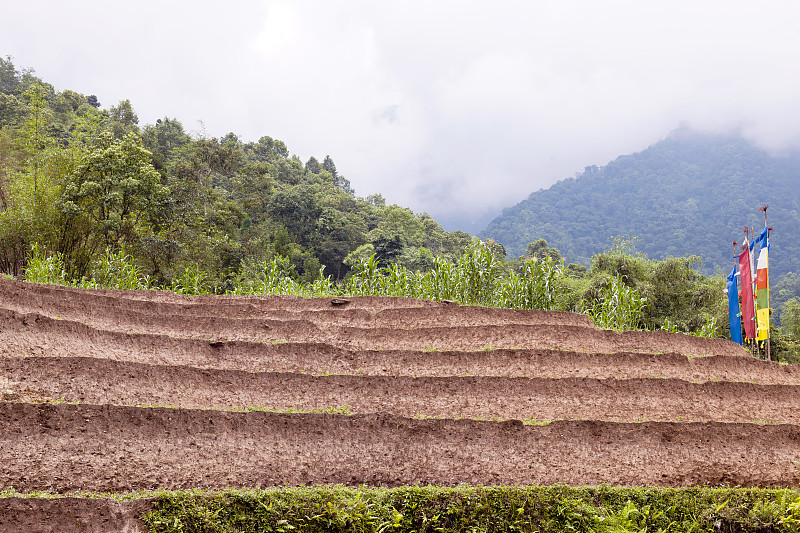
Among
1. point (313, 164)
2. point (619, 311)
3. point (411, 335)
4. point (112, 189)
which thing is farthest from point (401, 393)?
point (313, 164)

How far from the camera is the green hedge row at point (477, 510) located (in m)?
3.74

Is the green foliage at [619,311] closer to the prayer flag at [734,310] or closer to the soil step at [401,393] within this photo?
the prayer flag at [734,310]

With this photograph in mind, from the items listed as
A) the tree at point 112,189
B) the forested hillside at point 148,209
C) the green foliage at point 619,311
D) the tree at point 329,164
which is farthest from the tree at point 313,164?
the green foliage at point 619,311

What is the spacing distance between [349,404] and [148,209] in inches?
503

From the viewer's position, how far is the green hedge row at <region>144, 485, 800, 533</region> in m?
3.74

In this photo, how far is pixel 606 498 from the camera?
14.2 ft

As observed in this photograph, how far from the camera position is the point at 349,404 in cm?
575

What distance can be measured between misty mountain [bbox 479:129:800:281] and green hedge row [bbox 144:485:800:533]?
51.8 meters

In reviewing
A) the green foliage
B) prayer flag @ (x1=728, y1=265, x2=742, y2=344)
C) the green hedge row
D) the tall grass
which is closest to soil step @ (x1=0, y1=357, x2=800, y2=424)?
the green hedge row

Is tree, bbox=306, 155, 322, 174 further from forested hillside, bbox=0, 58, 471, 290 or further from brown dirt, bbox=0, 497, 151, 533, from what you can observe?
brown dirt, bbox=0, 497, 151, 533

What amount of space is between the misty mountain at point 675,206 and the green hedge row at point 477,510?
51.8 m

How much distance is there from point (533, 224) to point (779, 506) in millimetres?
89499

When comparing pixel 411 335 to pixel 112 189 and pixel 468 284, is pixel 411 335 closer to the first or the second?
pixel 468 284

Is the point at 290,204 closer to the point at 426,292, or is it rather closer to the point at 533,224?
the point at 426,292
